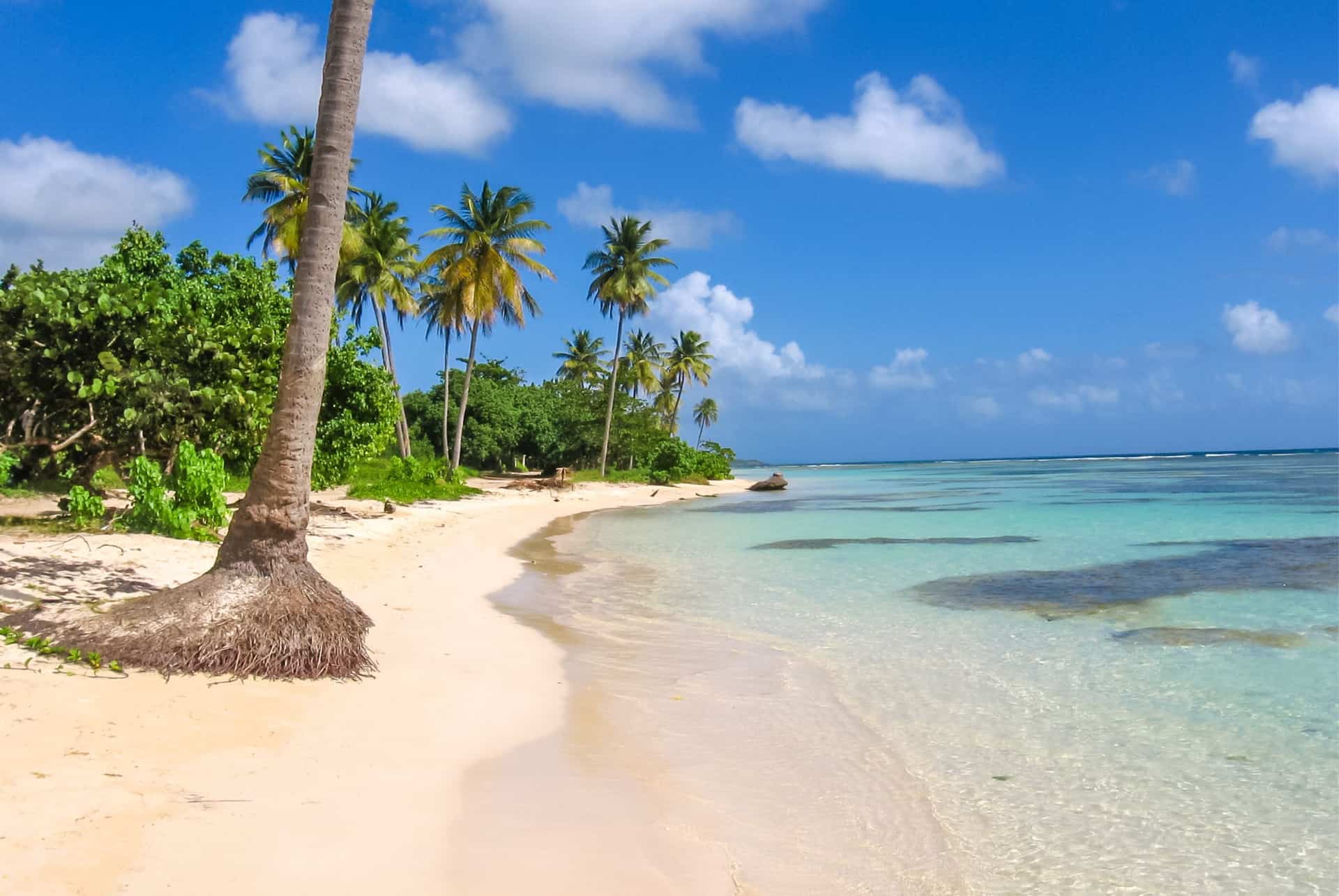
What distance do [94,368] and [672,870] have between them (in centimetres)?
942

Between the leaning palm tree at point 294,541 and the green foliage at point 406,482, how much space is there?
54.3 feet

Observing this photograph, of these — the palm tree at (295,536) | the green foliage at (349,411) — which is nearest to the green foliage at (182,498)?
the green foliage at (349,411)

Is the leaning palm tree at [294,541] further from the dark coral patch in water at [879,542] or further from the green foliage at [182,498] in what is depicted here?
the dark coral patch in water at [879,542]

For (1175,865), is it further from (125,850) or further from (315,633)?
(315,633)

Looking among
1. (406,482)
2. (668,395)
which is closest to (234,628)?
(406,482)

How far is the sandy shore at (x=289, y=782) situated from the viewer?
133 inches

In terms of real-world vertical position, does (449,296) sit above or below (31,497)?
above

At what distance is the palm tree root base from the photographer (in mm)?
5652

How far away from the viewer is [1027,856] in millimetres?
4215

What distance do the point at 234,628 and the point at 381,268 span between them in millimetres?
29634

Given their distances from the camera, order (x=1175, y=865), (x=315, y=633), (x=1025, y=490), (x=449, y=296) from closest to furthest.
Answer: (x=1175, y=865), (x=315, y=633), (x=449, y=296), (x=1025, y=490)

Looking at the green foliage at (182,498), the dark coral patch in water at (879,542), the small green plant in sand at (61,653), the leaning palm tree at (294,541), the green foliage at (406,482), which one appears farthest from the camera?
the green foliage at (406,482)

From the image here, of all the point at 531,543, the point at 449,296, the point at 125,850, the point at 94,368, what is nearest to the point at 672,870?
the point at 125,850

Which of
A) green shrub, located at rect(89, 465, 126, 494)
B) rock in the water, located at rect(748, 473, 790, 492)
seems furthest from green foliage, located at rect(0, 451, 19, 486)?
rock in the water, located at rect(748, 473, 790, 492)
